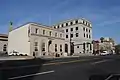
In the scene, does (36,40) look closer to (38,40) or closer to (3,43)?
(38,40)

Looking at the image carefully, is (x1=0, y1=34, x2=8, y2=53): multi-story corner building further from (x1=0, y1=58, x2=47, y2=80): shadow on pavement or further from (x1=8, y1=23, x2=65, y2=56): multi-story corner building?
(x1=0, y1=58, x2=47, y2=80): shadow on pavement

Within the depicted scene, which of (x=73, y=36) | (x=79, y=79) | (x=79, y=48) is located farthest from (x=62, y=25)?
(x=79, y=79)

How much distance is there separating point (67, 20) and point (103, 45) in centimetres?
5250

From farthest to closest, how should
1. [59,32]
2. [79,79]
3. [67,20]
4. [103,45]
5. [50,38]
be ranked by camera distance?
[103,45], [67,20], [59,32], [50,38], [79,79]

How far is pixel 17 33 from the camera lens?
7219 cm

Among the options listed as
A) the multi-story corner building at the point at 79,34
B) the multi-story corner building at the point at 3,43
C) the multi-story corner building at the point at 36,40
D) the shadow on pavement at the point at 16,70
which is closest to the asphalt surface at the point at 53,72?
the shadow on pavement at the point at 16,70

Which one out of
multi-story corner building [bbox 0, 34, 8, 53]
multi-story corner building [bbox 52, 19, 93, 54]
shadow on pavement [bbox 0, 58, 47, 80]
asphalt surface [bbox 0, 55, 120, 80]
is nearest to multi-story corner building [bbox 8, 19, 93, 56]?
multi-story corner building [bbox 52, 19, 93, 54]

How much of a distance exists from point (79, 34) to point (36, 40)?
3211 centimetres

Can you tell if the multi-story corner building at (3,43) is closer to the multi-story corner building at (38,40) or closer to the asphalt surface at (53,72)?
the multi-story corner building at (38,40)

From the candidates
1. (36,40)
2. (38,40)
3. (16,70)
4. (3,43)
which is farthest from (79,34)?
(16,70)

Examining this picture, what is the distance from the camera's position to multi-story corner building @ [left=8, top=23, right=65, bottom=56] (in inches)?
2464

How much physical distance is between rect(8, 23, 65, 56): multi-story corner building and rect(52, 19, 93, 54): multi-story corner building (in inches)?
679

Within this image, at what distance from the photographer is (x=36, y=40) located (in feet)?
209

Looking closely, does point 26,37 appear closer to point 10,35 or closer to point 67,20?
point 10,35
